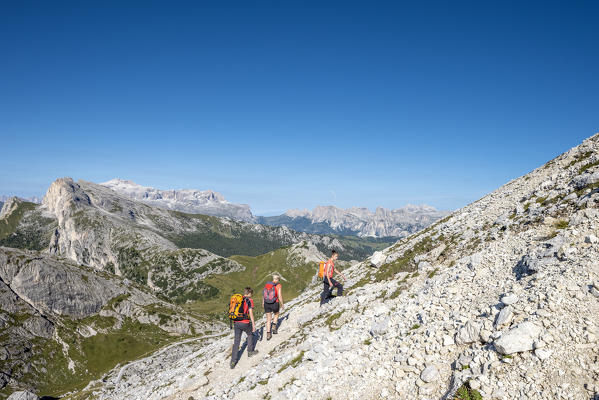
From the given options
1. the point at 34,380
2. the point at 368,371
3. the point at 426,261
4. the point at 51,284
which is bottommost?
the point at 34,380

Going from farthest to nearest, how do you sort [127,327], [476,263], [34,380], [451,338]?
1. [127,327]
2. [34,380]
3. [476,263]
4. [451,338]

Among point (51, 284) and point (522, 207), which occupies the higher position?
point (522, 207)

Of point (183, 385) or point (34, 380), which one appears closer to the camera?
point (183, 385)

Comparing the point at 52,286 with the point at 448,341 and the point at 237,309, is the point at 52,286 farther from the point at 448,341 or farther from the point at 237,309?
the point at 448,341

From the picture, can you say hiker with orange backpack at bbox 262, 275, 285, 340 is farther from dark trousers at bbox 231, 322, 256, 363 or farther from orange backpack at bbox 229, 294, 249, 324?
dark trousers at bbox 231, 322, 256, 363

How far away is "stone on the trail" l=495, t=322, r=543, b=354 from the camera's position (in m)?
10.8

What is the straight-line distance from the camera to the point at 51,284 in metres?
175

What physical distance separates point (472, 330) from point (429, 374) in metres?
2.52

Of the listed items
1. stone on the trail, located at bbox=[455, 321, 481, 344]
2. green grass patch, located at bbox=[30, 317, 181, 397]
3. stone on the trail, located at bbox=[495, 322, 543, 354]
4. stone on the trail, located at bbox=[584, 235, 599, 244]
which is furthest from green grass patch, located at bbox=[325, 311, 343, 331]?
green grass patch, located at bbox=[30, 317, 181, 397]

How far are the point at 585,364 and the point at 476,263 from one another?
9047mm

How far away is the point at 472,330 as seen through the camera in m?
12.8

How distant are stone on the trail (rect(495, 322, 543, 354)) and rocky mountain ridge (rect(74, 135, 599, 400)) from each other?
0.03 meters

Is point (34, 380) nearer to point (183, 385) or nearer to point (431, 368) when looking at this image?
point (183, 385)

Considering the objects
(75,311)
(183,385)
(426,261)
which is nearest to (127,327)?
(75,311)
